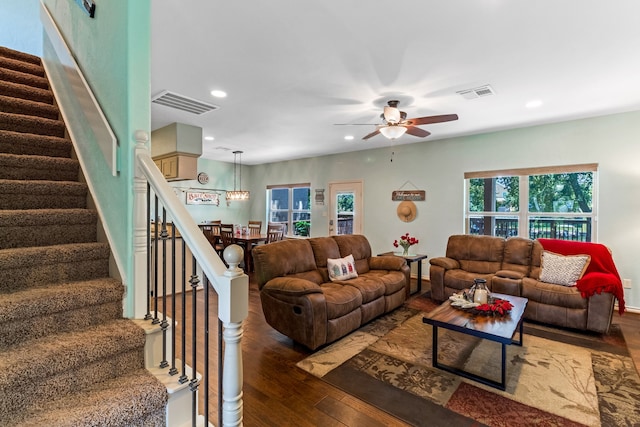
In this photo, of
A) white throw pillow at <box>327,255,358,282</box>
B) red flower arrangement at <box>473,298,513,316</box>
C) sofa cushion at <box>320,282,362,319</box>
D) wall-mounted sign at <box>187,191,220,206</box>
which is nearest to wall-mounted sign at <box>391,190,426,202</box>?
white throw pillow at <box>327,255,358,282</box>

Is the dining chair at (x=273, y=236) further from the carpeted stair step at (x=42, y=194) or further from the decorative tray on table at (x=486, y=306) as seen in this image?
the carpeted stair step at (x=42, y=194)

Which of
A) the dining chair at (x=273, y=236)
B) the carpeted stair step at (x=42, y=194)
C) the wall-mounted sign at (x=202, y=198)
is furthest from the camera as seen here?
the wall-mounted sign at (x=202, y=198)

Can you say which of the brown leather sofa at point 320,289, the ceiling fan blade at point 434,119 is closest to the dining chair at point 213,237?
the brown leather sofa at point 320,289

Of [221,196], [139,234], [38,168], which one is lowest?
[139,234]

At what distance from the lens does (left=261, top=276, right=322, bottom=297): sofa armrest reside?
288 cm

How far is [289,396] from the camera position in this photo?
2.20m

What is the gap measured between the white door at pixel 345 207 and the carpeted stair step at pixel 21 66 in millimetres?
5134

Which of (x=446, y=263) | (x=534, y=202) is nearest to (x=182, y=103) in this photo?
(x=446, y=263)

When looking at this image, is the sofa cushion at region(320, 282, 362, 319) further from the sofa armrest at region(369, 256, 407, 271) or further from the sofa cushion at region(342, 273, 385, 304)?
the sofa armrest at region(369, 256, 407, 271)

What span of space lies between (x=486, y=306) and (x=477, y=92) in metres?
2.23

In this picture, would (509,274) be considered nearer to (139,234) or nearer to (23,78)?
(139,234)

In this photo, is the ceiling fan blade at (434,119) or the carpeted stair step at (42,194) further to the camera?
the ceiling fan blade at (434,119)

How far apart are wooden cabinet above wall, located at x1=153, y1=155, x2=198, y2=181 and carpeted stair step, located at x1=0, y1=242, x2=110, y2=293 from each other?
336cm

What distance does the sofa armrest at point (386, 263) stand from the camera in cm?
429
